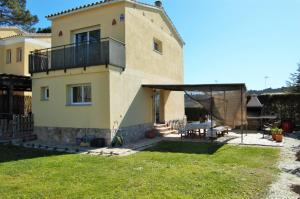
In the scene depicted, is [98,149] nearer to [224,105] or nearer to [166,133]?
[166,133]

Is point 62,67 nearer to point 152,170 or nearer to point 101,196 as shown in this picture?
point 152,170

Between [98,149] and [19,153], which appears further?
[98,149]

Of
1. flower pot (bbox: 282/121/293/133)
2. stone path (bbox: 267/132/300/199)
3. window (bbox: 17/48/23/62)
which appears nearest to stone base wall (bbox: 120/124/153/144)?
stone path (bbox: 267/132/300/199)

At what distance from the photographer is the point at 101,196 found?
248 inches

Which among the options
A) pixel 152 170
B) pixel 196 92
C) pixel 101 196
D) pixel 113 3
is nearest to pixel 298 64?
pixel 196 92

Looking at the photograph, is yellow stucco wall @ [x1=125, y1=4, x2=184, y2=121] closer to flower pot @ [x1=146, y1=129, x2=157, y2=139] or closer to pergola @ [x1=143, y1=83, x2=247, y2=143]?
flower pot @ [x1=146, y1=129, x2=157, y2=139]

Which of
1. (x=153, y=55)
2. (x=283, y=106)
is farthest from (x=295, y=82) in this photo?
(x=153, y=55)

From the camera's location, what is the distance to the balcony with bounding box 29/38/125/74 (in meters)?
13.9

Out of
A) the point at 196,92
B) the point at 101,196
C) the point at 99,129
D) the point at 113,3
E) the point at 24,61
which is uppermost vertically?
the point at 113,3

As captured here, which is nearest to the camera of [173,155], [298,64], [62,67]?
[173,155]

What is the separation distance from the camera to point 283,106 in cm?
2058

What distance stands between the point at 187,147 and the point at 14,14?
120ft

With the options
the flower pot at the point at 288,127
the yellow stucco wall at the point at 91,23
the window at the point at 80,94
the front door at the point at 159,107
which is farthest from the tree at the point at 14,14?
the flower pot at the point at 288,127

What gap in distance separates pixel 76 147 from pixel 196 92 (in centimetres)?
708
